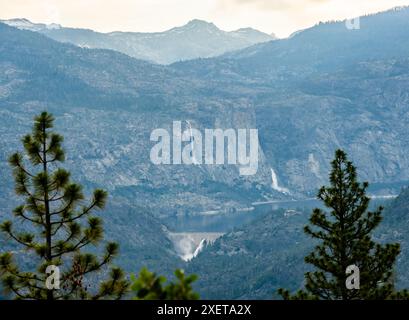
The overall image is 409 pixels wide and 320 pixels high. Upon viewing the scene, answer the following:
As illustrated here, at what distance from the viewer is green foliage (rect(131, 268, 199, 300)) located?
63.0 feet

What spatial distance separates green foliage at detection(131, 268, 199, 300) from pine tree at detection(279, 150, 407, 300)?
1235 inches

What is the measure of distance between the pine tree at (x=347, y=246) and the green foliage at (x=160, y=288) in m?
31.4

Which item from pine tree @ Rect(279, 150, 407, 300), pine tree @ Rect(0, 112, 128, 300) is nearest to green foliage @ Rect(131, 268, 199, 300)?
pine tree @ Rect(0, 112, 128, 300)

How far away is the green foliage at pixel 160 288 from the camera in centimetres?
1919

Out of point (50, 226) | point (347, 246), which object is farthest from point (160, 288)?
point (347, 246)

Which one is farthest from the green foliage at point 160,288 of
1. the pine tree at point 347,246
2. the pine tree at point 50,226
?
the pine tree at point 347,246

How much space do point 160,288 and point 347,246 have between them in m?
32.9

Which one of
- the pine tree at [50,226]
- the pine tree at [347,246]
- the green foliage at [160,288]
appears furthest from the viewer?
the pine tree at [347,246]

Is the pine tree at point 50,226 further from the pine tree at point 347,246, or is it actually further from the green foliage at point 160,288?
the pine tree at point 347,246

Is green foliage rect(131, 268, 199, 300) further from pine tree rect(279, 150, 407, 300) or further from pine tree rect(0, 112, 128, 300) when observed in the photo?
pine tree rect(279, 150, 407, 300)

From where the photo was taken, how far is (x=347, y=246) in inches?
2013
